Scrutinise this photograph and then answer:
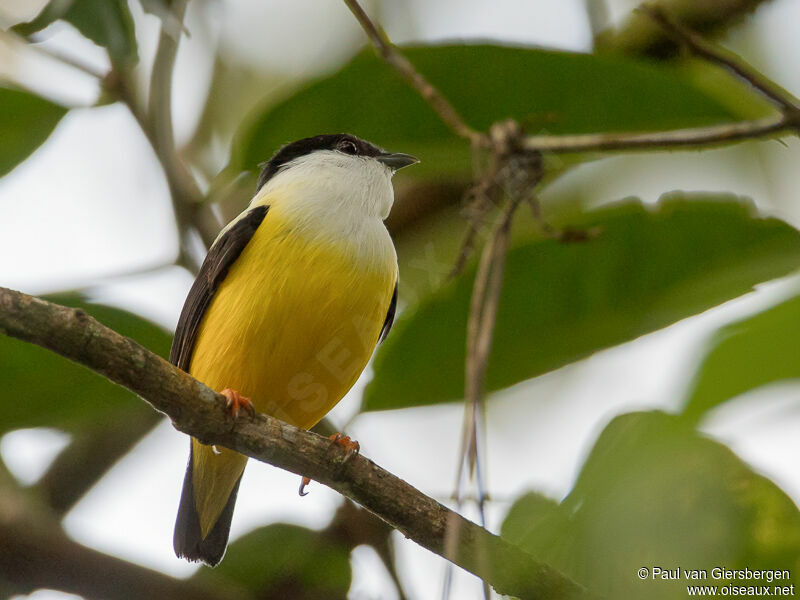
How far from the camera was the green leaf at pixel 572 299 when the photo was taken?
288 cm

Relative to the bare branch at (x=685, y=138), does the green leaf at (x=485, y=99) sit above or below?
above

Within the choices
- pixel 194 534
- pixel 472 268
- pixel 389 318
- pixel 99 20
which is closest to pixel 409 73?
pixel 472 268

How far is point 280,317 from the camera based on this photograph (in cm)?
321

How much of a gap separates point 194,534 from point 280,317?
3.14 ft

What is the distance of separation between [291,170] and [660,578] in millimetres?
3086

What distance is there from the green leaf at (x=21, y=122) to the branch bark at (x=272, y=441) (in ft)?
4.07

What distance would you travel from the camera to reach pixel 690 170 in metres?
5.37

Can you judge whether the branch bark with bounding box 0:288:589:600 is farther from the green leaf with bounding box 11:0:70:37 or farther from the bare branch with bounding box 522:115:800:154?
the bare branch with bounding box 522:115:800:154

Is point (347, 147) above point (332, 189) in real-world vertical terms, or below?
above

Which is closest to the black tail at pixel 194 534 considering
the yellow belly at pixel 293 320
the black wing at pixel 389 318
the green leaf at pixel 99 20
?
the yellow belly at pixel 293 320

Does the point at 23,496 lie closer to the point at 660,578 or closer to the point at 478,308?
the point at 478,308

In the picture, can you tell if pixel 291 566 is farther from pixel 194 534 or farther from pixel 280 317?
pixel 280 317

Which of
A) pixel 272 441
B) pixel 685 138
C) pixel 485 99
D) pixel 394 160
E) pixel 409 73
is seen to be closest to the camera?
pixel 685 138

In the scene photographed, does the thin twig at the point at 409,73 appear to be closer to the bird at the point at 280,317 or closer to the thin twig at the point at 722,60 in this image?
the thin twig at the point at 722,60
